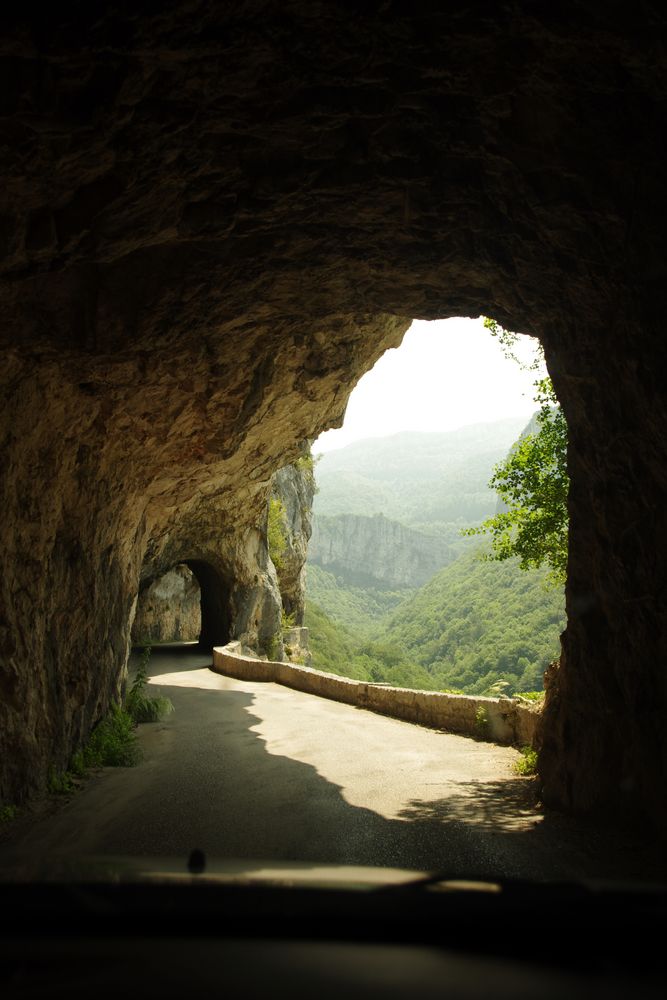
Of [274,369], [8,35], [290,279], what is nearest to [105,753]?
[274,369]

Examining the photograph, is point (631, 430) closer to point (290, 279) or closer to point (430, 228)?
point (430, 228)

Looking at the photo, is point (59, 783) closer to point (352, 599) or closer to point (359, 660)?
point (359, 660)

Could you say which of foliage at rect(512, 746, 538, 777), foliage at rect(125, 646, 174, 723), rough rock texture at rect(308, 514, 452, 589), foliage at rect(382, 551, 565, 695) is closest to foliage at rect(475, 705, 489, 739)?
foliage at rect(512, 746, 538, 777)

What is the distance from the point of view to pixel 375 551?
163125 mm

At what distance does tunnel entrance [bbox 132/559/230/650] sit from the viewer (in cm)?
2889

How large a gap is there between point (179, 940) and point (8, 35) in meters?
4.13

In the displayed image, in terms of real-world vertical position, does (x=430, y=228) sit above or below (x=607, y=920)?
above

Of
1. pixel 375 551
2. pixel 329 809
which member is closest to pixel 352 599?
pixel 375 551

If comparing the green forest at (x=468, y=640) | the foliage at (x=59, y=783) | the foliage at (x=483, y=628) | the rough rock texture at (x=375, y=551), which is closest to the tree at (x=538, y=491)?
the foliage at (x=59, y=783)

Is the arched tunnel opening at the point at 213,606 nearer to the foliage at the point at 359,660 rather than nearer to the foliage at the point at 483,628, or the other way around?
the foliage at the point at 483,628

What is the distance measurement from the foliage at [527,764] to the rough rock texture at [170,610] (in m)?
27.9

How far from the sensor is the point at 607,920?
5.63 feet

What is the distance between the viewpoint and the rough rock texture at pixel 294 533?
36.1 meters

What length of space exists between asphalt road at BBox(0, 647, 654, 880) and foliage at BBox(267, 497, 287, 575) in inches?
788
